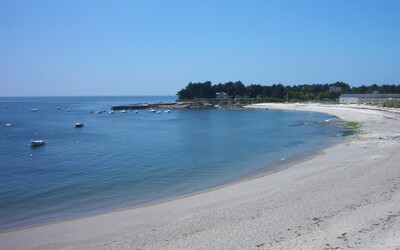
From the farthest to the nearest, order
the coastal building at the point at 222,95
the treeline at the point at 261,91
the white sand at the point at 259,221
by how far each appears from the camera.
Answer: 1. the coastal building at the point at 222,95
2. the treeline at the point at 261,91
3. the white sand at the point at 259,221

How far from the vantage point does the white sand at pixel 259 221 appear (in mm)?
11477

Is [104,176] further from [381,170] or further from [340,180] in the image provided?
[381,170]

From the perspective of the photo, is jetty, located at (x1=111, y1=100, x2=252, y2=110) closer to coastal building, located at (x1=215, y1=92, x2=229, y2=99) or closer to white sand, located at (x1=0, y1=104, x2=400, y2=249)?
coastal building, located at (x1=215, y1=92, x2=229, y2=99)

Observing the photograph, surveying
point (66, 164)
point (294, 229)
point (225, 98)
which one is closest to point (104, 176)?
point (66, 164)

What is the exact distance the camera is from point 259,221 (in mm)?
13594

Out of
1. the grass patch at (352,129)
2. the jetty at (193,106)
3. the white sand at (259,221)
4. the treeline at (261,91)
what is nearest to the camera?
the white sand at (259,221)

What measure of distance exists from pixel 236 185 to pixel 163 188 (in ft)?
13.2

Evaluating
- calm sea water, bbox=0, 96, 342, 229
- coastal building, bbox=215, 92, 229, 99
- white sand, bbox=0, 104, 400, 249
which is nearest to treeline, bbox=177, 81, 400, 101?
coastal building, bbox=215, 92, 229, 99

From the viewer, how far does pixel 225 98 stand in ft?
486

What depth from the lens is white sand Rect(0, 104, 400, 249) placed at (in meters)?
11.5

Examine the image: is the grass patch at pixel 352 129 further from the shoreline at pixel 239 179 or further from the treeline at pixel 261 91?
the treeline at pixel 261 91

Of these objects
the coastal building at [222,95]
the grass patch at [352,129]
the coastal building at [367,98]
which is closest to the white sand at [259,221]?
the grass patch at [352,129]

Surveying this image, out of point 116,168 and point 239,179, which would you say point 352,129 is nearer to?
point 239,179

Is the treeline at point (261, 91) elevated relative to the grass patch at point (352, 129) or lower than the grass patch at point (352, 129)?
elevated
